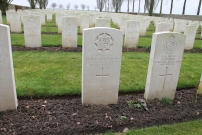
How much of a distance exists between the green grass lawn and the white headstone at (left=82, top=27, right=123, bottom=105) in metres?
0.77

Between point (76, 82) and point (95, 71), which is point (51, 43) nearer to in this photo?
point (76, 82)

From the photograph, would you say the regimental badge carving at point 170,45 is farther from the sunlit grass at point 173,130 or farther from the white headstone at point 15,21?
the white headstone at point 15,21

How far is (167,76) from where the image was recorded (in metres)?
4.06

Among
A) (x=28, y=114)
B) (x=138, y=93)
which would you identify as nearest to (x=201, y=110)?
(x=138, y=93)

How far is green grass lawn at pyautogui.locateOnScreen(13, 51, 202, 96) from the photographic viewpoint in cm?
455

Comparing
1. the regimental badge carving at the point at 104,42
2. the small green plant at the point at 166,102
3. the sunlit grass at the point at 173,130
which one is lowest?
the sunlit grass at the point at 173,130

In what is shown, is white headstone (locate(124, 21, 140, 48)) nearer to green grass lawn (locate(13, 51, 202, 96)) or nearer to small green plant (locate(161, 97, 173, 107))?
green grass lawn (locate(13, 51, 202, 96))

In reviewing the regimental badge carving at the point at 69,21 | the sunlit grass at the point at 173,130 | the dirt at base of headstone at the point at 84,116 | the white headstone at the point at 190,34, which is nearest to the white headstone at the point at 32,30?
the regimental badge carving at the point at 69,21

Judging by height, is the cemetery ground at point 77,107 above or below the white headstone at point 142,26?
below

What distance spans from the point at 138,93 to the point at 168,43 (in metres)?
1.58

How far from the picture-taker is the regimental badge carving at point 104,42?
3.44 m

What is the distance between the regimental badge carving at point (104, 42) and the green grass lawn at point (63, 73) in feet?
4.82

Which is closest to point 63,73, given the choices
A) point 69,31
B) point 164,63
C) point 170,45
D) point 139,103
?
point 139,103

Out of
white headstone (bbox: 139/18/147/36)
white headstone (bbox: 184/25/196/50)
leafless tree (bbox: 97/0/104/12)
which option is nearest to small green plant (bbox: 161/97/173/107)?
white headstone (bbox: 184/25/196/50)
